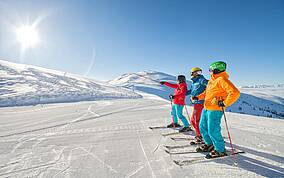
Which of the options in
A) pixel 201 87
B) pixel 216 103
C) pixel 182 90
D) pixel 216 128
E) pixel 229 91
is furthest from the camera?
pixel 182 90

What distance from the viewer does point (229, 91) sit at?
3.56 meters

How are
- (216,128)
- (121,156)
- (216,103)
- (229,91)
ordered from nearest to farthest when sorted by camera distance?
(229,91) < (216,103) < (216,128) < (121,156)

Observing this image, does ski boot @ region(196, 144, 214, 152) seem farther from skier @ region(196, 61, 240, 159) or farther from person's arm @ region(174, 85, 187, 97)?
person's arm @ region(174, 85, 187, 97)

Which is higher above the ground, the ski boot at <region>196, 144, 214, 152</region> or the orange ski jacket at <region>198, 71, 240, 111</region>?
the orange ski jacket at <region>198, 71, 240, 111</region>

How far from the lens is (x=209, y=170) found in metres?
3.44

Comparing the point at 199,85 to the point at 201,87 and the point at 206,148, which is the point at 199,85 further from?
the point at 206,148

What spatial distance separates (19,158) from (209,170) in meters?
4.33

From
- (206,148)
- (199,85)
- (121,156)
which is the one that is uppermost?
(199,85)

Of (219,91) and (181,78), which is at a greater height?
(181,78)

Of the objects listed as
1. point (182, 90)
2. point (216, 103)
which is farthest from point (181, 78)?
point (216, 103)

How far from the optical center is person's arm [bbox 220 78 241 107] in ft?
11.4

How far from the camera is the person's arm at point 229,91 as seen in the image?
3.47 m

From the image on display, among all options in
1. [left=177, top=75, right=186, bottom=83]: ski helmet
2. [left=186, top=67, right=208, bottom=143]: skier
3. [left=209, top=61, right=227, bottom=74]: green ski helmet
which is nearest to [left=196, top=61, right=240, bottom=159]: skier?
[left=209, top=61, right=227, bottom=74]: green ski helmet

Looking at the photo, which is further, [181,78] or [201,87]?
[181,78]
